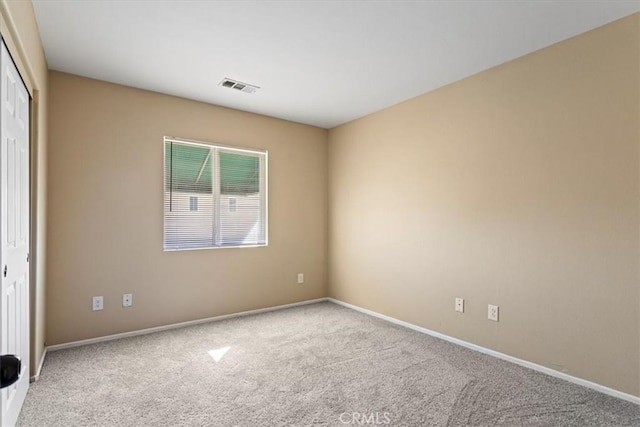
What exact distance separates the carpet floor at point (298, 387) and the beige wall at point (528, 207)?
0.32 meters

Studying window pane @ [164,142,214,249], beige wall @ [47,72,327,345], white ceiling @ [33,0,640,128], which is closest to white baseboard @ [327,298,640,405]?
beige wall @ [47,72,327,345]

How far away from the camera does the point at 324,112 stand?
413 cm

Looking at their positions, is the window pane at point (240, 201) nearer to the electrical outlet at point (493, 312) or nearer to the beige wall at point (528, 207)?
the beige wall at point (528, 207)

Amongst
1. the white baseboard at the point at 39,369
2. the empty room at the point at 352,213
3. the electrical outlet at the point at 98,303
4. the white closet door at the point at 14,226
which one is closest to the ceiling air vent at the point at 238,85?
the empty room at the point at 352,213

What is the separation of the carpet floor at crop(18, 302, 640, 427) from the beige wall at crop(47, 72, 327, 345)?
396 mm

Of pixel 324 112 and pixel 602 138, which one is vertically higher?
pixel 324 112

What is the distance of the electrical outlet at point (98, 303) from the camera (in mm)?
3131

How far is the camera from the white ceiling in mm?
2135

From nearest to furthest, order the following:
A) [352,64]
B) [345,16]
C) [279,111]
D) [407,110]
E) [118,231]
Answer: [345,16], [352,64], [118,231], [407,110], [279,111]

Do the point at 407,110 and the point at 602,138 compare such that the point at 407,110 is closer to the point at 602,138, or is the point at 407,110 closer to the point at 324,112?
the point at 324,112

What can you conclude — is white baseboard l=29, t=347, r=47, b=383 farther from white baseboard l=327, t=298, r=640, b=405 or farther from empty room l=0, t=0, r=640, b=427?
white baseboard l=327, t=298, r=640, b=405

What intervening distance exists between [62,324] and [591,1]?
15.0ft

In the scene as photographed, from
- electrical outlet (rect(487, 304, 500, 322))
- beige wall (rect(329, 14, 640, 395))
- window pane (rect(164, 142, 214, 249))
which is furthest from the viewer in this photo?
window pane (rect(164, 142, 214, 249))

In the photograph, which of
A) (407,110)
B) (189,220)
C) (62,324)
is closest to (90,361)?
(62,324)
